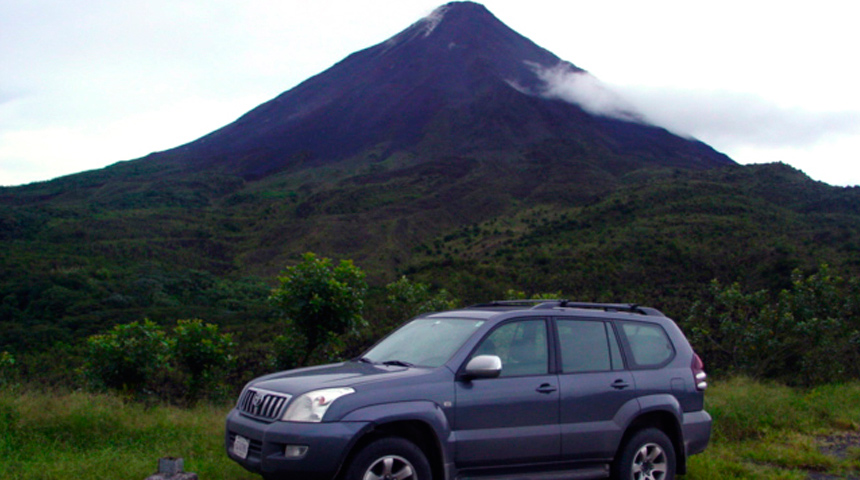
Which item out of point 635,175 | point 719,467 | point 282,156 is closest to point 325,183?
point 282,156

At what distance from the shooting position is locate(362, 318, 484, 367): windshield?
5.97 m

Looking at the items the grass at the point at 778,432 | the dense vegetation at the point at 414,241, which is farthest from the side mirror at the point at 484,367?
the dense vegetation at the point at 414,241

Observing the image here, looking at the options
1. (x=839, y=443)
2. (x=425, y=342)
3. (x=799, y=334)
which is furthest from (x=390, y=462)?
(x=799, y=334)

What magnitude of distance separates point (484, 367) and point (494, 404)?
353 mm

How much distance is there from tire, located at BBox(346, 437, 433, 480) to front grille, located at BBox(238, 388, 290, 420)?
0.66 m

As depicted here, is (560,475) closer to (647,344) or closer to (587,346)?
(587,346)

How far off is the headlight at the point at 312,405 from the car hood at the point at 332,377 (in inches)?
2.1

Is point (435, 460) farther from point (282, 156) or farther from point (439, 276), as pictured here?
point (282, 156)

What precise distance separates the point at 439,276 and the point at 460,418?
161 feet

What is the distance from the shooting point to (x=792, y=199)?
71.0 m

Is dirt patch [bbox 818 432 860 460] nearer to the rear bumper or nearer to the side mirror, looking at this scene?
the rear bumper

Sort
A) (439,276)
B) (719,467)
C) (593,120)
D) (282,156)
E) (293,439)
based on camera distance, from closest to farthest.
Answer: (293,439) < (719,467) < (439,276) < (282,156) < (593,120)

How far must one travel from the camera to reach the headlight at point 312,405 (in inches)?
204

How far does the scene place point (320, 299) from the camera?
12.6 meters
